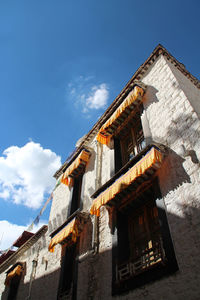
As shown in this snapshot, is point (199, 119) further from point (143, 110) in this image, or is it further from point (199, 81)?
point (199, 81)

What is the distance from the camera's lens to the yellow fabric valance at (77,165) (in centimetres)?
989

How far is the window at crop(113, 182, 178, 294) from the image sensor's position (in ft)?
15.1

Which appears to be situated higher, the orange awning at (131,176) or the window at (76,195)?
the window at (76,195)

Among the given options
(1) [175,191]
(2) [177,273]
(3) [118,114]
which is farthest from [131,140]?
(2) [177,273]

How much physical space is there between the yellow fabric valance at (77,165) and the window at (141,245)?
373 cm

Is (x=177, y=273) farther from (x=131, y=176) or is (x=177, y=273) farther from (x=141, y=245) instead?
(x=131, y=176)

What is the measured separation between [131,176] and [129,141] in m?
2.76

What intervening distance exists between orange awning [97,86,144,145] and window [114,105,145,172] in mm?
294

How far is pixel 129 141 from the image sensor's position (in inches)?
334

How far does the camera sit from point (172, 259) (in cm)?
438

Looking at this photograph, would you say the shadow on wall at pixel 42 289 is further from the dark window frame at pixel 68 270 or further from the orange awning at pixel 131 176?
the orange awning at pixel 131 176

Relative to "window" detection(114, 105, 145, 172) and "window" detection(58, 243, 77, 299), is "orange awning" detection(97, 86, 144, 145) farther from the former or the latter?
"window" detection(58, 243, 77, 299)

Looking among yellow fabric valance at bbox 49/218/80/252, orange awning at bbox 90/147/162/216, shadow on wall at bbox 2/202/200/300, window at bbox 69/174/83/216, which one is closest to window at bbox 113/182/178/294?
shadow on wall at bbox 2/202/200/300

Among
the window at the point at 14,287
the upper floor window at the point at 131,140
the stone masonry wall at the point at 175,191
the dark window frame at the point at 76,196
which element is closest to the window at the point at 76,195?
the dark window frame at the point at 76,196
